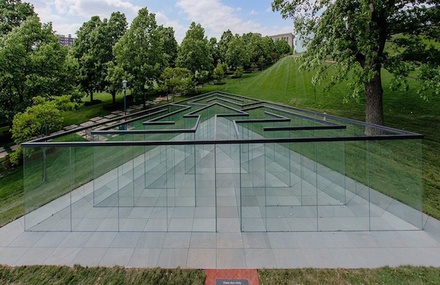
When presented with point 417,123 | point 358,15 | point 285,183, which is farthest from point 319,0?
point 285,183

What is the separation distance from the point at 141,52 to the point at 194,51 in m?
9.42

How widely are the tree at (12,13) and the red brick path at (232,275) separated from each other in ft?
78.4

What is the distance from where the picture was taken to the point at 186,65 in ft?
108

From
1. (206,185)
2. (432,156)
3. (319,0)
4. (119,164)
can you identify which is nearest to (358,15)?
(319,0)

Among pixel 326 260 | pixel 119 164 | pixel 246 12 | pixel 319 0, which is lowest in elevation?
pixel 326 260

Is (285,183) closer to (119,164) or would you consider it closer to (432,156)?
(119,164)

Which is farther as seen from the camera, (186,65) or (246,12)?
(186,65)

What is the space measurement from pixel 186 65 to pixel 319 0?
23126 mm

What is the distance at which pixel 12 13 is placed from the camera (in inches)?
777

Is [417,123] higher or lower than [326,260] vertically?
higher

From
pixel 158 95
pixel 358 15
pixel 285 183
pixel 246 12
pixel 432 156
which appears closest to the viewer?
pixel 285 183

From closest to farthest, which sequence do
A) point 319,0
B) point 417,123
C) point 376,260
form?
point 376,260
point 319,0
point 417,123

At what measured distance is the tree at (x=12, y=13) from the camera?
1911 centimetres

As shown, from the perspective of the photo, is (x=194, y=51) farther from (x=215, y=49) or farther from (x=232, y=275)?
(x=232, y=275)
